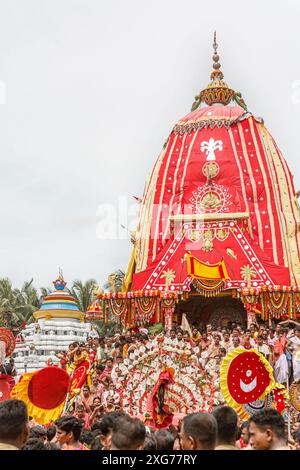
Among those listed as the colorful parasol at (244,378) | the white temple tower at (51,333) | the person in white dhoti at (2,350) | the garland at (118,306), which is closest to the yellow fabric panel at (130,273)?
the garland at (118,306)

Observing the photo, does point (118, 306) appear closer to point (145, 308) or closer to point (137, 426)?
point (145, 308)

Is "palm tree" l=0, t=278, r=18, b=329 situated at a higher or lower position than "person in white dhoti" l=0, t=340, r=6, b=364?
higher

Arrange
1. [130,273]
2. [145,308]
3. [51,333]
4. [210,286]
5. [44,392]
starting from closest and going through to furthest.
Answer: [44,392] < [210,286] < [145,308] < [130,273] < [51,333]

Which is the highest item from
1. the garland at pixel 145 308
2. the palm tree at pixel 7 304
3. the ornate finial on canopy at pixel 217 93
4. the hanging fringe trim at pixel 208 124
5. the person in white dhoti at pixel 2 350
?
the ornate finial on canopy at pixel 217 93

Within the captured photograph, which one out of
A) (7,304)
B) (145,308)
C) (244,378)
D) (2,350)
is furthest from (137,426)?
(7,304)

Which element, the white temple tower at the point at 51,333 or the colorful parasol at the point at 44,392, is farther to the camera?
the white temple tower at the point at 51,333

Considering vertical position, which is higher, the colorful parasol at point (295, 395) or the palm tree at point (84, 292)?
the palm tree at point (84, 292)

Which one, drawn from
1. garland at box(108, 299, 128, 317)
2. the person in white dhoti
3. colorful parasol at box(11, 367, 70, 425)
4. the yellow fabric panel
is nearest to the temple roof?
the yellow fabric panel

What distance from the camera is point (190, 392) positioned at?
39.1ft

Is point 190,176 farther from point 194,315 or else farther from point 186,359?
point 186,359

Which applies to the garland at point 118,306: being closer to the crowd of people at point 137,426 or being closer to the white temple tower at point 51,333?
the white temple tower at point 51,333

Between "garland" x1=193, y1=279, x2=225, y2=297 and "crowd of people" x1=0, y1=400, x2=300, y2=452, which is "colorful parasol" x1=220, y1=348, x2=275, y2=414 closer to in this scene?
"crowd of people" x1=0, y1=400, x2=300, y2=452

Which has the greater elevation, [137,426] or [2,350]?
[2,350]
